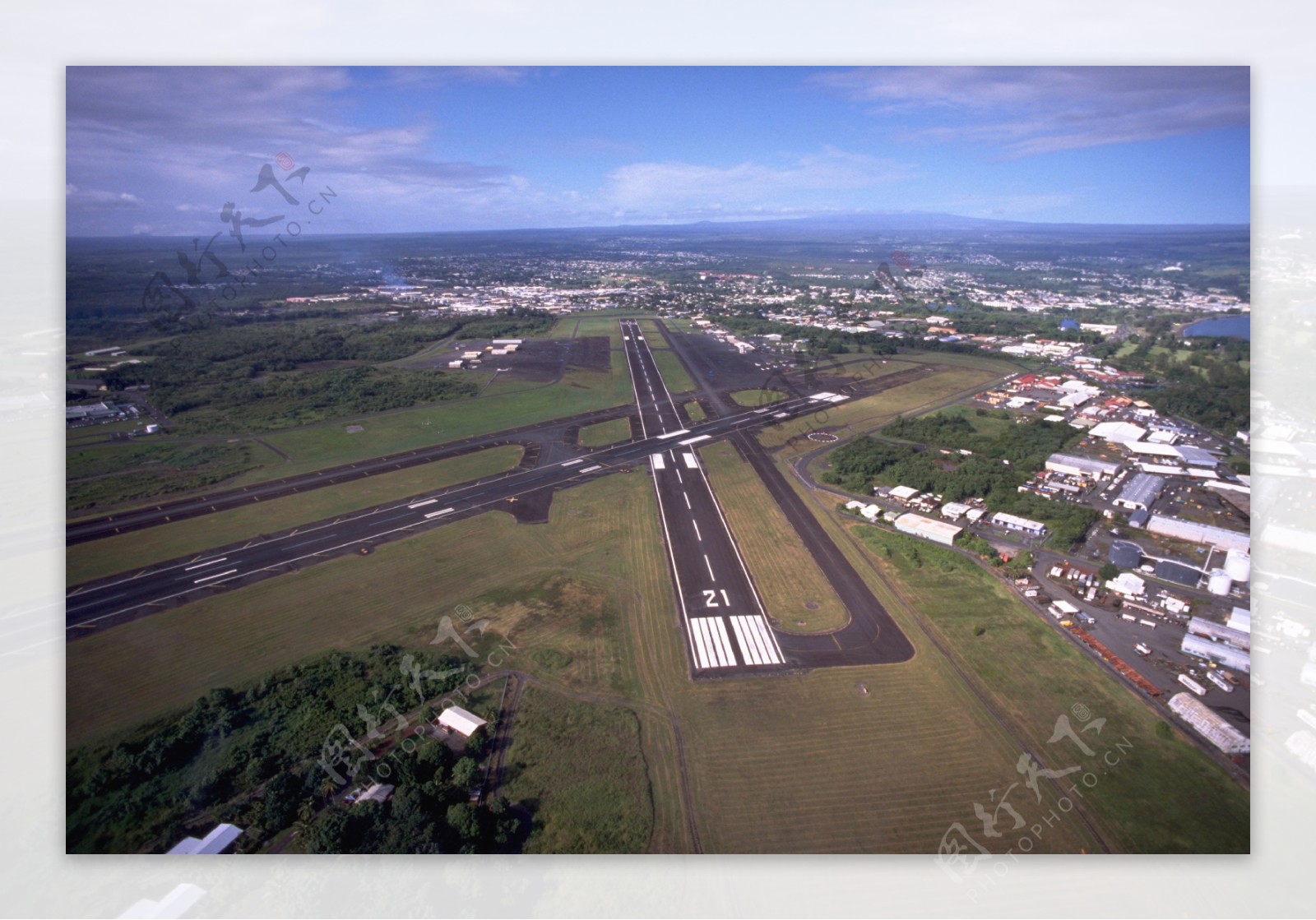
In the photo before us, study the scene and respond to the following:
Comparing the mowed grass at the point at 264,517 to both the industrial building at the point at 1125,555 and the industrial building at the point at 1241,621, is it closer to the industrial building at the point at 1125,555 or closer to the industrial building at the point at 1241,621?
the industrial building at the point at 1125,555

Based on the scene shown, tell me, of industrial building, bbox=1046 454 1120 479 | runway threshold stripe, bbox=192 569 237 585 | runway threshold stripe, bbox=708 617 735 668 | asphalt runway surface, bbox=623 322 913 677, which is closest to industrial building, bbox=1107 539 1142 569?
industrial building, bbox=1046 454 1120 479

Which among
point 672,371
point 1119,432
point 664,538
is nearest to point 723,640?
point 664,538

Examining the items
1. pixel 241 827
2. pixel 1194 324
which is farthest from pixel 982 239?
pixel 241 827

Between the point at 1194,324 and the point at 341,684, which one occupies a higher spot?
the point at 1194,324

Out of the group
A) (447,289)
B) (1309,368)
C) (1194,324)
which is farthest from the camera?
(447,289)

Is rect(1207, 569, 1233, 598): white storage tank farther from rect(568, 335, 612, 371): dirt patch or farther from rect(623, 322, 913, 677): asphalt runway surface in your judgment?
rect(568, 335, 612, 371): dirt patch

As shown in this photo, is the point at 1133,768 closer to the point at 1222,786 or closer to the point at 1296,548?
the point at 1222,786

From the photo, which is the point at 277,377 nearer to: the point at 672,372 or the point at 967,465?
the point at 672,372
